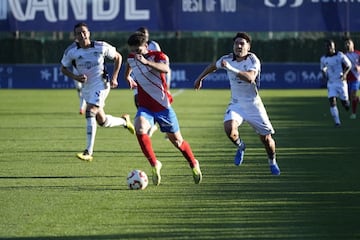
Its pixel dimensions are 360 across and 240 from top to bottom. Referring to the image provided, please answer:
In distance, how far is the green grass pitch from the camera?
1028cm

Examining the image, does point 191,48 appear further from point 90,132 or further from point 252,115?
point 252,115

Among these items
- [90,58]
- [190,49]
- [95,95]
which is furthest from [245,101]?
[190,49]

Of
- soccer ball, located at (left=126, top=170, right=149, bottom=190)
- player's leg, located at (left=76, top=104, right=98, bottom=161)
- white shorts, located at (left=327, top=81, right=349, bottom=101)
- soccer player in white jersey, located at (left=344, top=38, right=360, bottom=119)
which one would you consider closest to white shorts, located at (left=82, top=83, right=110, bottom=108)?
player's leg, located at (left=76, top=104, right=98, bottom=161)

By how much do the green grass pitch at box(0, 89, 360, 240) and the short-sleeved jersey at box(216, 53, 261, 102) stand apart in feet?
3.54

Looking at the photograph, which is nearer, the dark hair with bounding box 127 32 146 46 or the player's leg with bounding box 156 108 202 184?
the dark hair with bounding box 127 32 146 46

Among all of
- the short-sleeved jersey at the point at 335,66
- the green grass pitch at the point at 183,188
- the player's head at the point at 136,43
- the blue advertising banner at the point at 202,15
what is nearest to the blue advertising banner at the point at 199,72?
the blue advertising banner at the point at 202,15

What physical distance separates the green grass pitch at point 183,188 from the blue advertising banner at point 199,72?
23046 mm

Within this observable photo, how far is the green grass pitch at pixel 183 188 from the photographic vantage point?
10.3m

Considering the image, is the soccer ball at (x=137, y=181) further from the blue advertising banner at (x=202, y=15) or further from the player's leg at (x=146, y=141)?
the blue advertising banner at (x=202, y=15)

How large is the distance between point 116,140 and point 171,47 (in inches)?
1204

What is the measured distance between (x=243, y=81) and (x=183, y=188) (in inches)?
86.7

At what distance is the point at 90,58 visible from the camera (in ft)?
56.8

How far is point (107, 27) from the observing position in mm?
48500

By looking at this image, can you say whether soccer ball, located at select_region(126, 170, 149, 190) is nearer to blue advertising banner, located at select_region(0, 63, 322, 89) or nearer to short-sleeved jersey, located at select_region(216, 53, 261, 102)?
short-sleeved jersey, located at select_region(216, 53, 261, 102)
